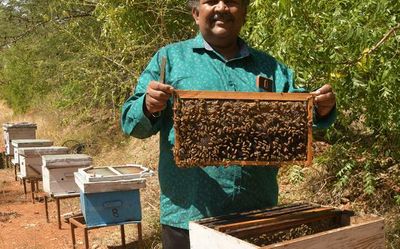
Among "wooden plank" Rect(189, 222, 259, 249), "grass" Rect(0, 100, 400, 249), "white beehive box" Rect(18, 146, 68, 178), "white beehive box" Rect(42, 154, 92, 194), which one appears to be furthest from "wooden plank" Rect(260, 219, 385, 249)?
"white beehive box" Rect(18, 146, 68, 178)

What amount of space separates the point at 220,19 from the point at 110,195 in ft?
10.1

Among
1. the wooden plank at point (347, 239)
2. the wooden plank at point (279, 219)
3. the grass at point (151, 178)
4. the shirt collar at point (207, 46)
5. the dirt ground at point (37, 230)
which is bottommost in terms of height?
the dirt ground at point (37, 230)

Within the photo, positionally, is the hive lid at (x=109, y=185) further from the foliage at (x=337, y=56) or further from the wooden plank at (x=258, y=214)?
the wooden plank at (x=258, y=214)

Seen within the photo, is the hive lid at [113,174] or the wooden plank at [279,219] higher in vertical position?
the wooden plank at [279,219]

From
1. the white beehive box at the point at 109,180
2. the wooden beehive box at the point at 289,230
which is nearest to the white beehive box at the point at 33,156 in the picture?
the white beehive box at the point at 109,180

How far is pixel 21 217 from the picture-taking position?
7777 mm

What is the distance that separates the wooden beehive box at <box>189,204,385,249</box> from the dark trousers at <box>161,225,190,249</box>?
0.28m

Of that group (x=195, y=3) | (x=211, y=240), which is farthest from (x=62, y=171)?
(x=211, y=240)

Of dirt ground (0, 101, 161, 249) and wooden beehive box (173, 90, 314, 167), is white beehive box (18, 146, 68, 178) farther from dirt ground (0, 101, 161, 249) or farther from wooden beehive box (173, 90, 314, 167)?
wooden beehive box (173, 90, 314, 167)

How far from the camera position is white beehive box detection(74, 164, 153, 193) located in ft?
15.8

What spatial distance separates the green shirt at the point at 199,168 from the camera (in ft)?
7.47

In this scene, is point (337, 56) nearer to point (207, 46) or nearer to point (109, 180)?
point (207, 46)

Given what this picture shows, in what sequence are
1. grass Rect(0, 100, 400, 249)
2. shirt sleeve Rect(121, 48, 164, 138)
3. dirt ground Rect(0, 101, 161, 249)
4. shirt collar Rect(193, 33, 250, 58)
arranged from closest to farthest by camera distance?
1. shirt sleeve Rect(121, 48, 164, 138)
2. shirt collar Rect(193, 33, 250, 58)
3. grass Rect(0, 100, 400, 249)
4. dirt ground Rect(0, 101, 161, 249)

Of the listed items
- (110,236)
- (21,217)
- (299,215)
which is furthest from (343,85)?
(21,217)
